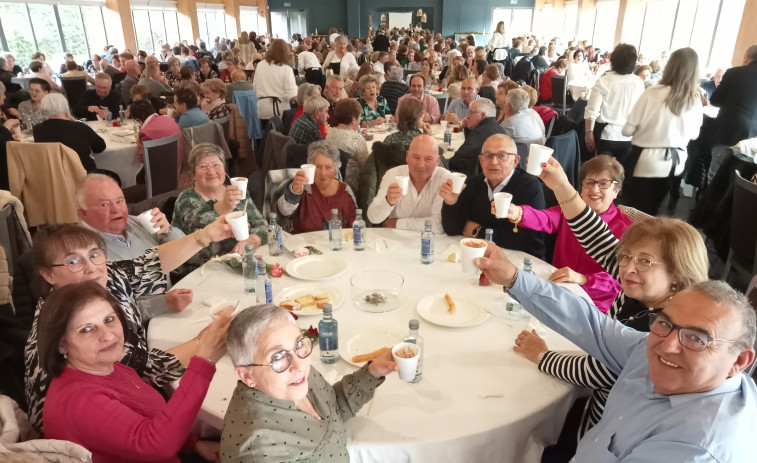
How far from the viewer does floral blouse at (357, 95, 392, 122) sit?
19.6ft

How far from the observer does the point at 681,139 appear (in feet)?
13.4

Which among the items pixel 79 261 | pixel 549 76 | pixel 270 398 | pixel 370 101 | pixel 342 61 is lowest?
pixel 270 398

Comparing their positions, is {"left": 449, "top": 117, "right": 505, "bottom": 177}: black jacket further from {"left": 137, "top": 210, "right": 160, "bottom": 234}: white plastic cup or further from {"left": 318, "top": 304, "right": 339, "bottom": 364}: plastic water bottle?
{"left": 318, "top": 304, "right": 339, "bottom": 364}: plastic water bottle

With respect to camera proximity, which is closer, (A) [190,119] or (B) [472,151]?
(B) [472,151]

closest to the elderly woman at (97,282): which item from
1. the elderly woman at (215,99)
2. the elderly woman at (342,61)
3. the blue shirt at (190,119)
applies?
the blue shirt at (190,119)

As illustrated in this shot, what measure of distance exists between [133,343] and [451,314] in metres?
1.18

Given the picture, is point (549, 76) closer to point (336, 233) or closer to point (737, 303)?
point (336, 233)

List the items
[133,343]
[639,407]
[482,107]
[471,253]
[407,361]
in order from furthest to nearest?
[482,107] → [471,253] → [133,343] → [407,361] → [639,407]

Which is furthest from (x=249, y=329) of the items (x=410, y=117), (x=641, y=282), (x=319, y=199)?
(x=410, y=117)

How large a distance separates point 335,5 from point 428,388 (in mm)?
25635

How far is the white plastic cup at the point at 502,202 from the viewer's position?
214 centimetres

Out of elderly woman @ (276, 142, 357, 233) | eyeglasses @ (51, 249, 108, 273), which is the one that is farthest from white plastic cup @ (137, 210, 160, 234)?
elderly woman @ (276, 142, 357, 233)

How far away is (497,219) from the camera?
281 cm

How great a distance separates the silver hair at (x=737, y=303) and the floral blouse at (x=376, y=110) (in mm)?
4996
